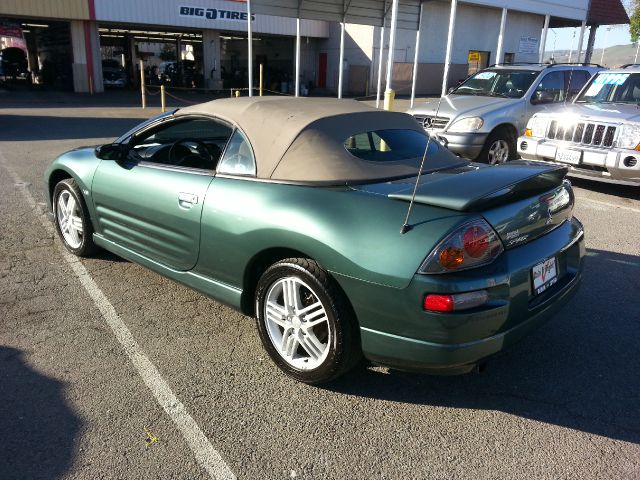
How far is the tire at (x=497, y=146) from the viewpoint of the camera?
29.2ft

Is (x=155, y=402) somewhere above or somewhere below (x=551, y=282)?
below

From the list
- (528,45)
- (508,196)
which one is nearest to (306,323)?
(508,196)

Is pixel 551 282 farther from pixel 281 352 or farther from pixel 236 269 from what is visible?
pixel 236 269

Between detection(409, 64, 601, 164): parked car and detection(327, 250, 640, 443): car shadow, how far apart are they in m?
5.00

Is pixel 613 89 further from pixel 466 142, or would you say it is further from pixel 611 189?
pixel 466 142

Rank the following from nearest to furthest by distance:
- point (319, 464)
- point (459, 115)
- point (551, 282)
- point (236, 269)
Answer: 1. point (319, 464)
2. point (551, 282)
3. point (236, 269)
4. point (459, 115)

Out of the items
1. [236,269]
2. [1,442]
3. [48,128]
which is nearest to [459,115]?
[236,269]

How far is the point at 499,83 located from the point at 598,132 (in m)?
3.18

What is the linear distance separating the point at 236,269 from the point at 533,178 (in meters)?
1.83

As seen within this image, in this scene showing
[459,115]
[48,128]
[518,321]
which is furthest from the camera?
[48,128]

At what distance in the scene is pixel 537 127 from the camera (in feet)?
26.4

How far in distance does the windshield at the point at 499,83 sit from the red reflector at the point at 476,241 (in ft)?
26.0

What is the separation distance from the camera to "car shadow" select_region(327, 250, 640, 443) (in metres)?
2.78

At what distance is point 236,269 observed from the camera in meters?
3.17
